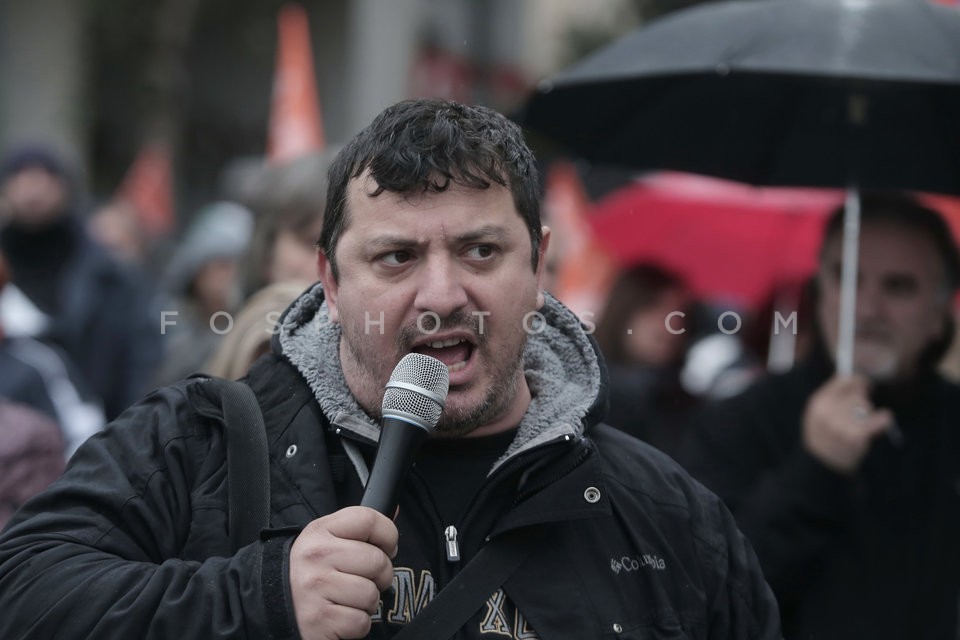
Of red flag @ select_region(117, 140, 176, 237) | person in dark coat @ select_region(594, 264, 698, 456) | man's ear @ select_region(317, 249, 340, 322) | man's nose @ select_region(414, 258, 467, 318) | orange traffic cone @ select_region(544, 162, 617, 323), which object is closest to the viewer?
man's nose @ select_region(414, 258, 467, 318)

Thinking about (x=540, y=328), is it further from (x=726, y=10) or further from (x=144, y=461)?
(x=726, y=10)

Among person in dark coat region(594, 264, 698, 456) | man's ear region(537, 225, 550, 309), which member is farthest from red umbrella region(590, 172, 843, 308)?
man's ear region(537, 225, 550, 309)

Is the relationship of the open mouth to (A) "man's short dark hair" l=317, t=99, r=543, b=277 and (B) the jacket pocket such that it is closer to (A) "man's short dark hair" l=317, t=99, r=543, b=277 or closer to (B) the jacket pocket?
(A) "man's short dark hair" l=317, t=99, r=543, b=277

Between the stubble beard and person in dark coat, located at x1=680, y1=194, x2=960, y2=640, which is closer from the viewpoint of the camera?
the stubble beard

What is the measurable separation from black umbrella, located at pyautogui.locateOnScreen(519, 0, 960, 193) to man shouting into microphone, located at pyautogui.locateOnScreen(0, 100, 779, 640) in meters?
1.63

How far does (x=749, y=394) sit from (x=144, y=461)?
2.58m

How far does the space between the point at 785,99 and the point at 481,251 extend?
2.67 meters

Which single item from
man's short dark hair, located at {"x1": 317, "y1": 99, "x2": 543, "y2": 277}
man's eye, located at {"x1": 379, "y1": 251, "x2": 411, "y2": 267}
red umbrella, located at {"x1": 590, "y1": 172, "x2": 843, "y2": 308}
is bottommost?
red umbrella, located at {"x1": 590, "y1": 172, "x2": 843, "y2": 308}

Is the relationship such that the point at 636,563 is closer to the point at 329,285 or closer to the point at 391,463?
the point at 391,463

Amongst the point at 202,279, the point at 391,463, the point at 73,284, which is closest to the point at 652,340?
the point at 202,279

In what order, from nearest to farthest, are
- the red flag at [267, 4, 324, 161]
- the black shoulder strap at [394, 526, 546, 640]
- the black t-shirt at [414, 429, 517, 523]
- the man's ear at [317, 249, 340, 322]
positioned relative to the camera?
the black shoulder strap at [394, 526, 546, 640]
the black t-shirt at [414, 429, 517, 523]
the man's ear at [317, 249, 340, 322]
the red flag at [267, 4, 324, 161]

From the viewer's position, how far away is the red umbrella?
736cm

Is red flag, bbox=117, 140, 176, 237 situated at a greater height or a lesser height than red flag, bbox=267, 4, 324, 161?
lesser

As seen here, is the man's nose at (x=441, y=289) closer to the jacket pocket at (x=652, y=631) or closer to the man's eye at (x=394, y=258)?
the man's eye at (x=394, y=258)
